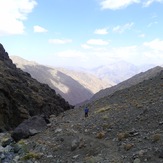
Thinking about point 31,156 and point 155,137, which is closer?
point 155,137

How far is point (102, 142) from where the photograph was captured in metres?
25.4

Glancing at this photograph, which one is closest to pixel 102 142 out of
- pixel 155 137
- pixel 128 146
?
pixel 128 146

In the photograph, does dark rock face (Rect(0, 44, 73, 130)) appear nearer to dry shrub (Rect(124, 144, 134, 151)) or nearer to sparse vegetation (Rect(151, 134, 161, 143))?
dry shrub (Rect(124, 144, 134, 151))

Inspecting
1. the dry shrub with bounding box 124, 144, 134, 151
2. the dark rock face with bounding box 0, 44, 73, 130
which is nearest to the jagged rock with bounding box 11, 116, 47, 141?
the dark rock face with bounding box 0, 44, 73, 130

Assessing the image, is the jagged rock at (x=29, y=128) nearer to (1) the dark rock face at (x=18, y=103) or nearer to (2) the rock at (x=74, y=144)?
(2) the rock at (x=74, y=144)

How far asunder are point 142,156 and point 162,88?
23.6 m

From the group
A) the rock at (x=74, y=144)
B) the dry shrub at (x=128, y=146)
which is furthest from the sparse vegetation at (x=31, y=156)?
the dry shrub at (x=128, y=146)

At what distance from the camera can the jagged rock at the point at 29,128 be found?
3186cm

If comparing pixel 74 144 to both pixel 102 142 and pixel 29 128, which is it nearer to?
pixel 102 142

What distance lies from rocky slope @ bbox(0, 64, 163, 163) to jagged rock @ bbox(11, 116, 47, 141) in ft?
2.73

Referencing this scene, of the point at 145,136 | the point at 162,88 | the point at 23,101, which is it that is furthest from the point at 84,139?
the point at 23,101

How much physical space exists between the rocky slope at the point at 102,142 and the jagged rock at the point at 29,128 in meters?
0.83

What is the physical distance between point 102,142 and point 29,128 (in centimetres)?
1015

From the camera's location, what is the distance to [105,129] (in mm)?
28484
